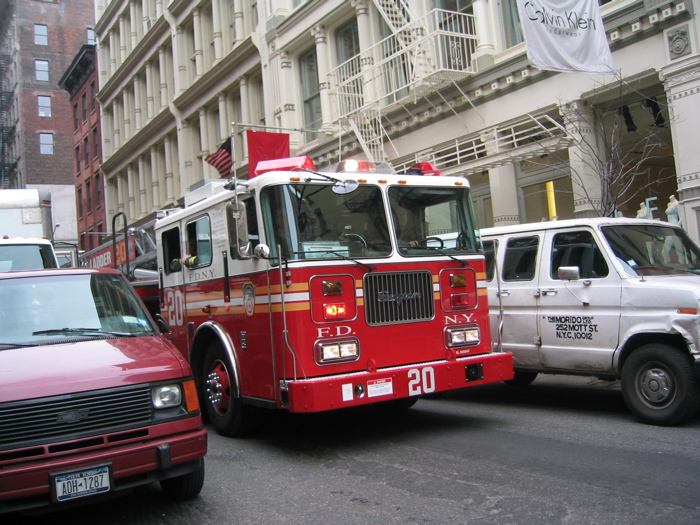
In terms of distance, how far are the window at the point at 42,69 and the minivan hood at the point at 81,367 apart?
208ft

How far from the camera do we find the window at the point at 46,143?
198ft

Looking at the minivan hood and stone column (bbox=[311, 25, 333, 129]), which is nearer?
the minivan hood

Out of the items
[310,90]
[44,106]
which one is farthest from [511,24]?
[44,106]

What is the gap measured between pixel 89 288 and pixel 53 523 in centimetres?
194

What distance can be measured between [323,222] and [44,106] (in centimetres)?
6209

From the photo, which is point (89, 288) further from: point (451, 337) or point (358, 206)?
point (451, 337)

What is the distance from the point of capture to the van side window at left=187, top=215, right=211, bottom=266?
800 cm

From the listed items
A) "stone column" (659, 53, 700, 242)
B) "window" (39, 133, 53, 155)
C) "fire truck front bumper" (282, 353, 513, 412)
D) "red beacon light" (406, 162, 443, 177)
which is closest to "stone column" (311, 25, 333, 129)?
"stone column" (659, 53, 700, 242)

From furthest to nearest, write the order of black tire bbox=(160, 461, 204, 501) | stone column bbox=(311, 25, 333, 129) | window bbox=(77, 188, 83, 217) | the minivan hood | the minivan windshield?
window bbox=(77, 188, 83, 217) < stone column bbox=(311, 25, 333, 129) < the minivan windshield < black tire bbox=(160, 461, 204, 501) < the minivan hood

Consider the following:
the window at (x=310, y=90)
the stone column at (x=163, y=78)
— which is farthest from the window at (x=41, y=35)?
the window at (x=310, y=90)

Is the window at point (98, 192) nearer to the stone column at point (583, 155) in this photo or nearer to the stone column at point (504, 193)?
the stone column at point (504, 193)

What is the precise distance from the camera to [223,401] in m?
7.61

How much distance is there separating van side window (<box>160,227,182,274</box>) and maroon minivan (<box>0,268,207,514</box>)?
3086 millimetres

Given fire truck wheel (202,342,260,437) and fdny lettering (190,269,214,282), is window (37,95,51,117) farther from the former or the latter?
fire truck wheel (202,342,260,437)
